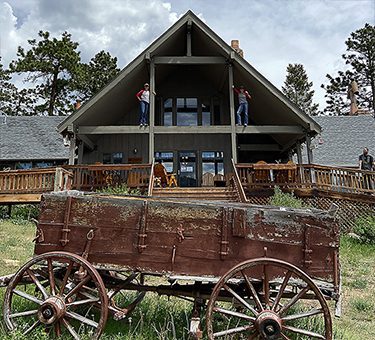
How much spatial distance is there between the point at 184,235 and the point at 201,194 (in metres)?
8.75

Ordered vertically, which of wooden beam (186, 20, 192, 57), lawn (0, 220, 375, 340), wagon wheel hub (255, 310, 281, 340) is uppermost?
wooden beam (186, 20, 192, 57)

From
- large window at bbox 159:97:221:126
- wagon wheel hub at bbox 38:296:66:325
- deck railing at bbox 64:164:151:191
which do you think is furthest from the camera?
large window at bbox 159:97:221:126

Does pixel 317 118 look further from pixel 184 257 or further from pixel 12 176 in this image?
pixel 184 257

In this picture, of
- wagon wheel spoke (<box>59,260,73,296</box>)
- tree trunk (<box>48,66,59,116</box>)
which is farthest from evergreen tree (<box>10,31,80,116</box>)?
wagon wheel spoke (<box>59,260,73,296</box>)

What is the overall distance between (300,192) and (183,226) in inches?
404

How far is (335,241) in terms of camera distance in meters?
3.94

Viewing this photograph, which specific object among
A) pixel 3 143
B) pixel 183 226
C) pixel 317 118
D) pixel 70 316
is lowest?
pixel 70 316

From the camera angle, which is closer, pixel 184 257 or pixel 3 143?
pixel 184 257

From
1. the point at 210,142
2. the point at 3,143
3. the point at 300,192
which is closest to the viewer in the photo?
the point at 300,192

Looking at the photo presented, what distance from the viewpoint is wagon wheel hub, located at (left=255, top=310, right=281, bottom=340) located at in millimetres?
3634

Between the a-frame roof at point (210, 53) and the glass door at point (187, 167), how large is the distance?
12.6 feet

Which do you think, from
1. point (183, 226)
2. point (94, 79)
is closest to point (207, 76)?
point (183, 226)

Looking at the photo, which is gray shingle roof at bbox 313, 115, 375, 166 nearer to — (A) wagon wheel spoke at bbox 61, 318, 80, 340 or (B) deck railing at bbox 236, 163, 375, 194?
(B) deck railing at bbox 236, 163, 375, 194

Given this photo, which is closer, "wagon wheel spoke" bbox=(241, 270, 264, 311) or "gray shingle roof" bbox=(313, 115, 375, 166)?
"wagon wheel spoke" bbox=(241, 270, 264, 311)
